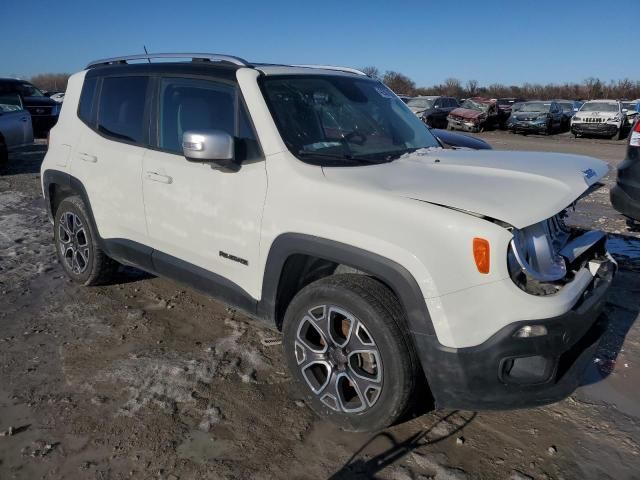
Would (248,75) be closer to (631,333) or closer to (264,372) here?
(264,372)

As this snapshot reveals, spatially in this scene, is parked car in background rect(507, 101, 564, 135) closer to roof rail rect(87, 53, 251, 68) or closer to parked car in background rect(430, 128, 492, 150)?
parked car in background rect(430, 128, 492, 150)

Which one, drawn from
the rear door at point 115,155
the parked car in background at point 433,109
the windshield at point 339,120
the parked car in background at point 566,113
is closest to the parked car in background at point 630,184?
the windshield at point 339,120

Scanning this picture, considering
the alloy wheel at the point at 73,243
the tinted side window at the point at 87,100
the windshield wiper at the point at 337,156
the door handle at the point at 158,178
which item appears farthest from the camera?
the alloy wheel at the point at 73,243

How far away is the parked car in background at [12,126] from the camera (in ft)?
36.3

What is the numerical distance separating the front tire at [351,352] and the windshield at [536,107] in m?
25.2

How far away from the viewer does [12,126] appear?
36.7 ft

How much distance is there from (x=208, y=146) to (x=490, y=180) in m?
1.54

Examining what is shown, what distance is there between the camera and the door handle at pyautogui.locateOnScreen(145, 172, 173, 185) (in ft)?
11.7

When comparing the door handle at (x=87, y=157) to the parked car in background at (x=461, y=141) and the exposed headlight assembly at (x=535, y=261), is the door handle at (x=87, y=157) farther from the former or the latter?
the exposed headlight assembly at (x=535, y=261)

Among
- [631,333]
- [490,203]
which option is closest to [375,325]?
[490,203]

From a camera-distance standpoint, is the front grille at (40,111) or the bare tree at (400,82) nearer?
the front grille at (40,111)

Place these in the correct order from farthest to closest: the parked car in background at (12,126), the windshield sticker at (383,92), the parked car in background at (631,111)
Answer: the parked car in background at (631,111) < the parked car in background at (12,126) < the windshield sticker at (383,92)

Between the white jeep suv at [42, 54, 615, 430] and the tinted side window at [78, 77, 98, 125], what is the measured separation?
0.16m

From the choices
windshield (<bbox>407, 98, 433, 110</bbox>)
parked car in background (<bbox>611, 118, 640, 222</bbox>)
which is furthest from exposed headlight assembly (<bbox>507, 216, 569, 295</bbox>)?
windshield (<bbox>407, 98, 433, 110</bbox>)
